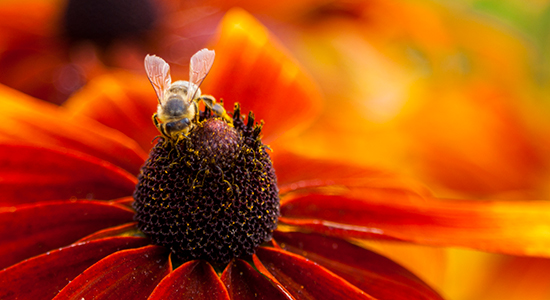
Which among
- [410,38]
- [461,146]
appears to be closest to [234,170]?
[461,146]

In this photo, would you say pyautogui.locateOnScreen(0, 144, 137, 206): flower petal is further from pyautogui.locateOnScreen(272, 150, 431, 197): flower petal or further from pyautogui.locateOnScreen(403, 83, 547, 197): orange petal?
pyautogui.locateOnScreen(403, 83, 547, 197): orange petal

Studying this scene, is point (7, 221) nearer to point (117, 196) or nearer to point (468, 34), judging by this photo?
point (117, 196)

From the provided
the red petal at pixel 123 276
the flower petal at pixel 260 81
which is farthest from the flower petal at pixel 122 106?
the red petal at pixel 123 276

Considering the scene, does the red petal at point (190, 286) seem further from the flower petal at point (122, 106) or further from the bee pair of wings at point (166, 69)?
the flower petal at point (122, 106)

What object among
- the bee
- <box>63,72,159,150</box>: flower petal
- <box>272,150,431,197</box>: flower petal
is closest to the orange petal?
<box>272,150,431,197</box>: flower petal

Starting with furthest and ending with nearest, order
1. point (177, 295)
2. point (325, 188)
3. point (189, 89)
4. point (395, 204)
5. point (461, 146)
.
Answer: point (461, 146) < point (325, 188) < point (395, 204) < point (189, 89) < point (177, 295)
